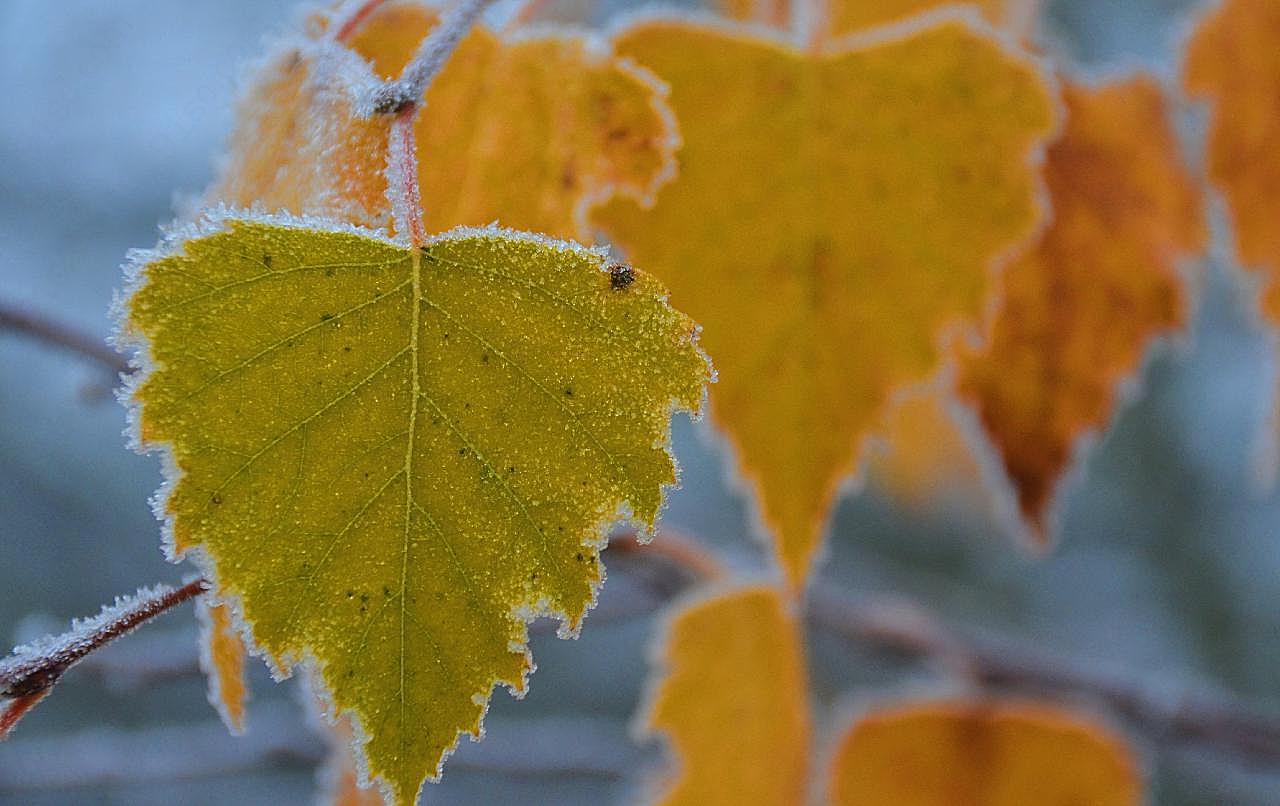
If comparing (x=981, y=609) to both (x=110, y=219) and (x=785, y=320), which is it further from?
(x=785, y=320)

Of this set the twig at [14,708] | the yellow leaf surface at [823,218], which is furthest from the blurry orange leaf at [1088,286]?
the twig at [14,708]

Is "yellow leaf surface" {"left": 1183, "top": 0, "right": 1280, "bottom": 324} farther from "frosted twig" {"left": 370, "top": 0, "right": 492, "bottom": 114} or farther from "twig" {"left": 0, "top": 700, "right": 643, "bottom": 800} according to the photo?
"twig" {"left": 0, "top": 700, "right": 643, "bottom": 800}

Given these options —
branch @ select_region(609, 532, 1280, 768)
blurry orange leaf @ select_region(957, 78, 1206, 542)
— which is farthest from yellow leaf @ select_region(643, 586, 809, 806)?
blurry orange leaf @ select_region(957, 78, 1206, 542)

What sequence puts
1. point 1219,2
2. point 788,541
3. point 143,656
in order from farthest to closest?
point 143,656 < point 1219,2 < point 788,541

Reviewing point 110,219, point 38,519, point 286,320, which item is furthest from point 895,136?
point 38,519

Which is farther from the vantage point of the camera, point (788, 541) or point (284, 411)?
point (788, 541)

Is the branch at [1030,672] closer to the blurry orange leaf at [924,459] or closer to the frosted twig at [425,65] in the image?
the blurry orange leaf at [924,459]
